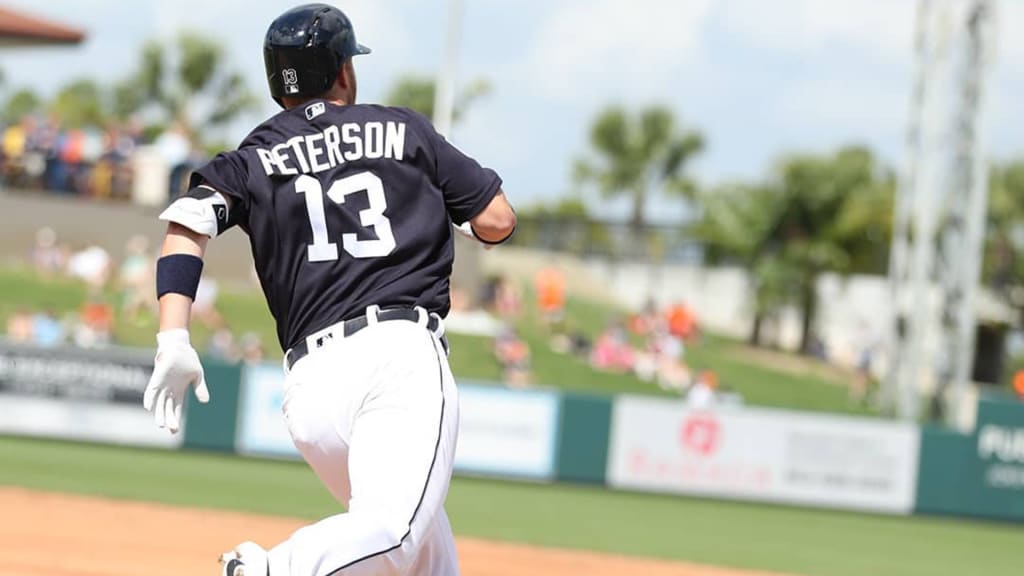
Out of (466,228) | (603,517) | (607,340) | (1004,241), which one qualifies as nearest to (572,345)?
(607,340)

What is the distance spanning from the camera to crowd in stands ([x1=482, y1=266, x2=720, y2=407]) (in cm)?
2450

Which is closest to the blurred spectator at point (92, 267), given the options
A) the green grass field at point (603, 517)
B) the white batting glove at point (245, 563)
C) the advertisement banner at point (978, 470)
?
the green grass field at point (603, 517)

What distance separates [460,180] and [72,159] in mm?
24398

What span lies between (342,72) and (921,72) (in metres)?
17.6

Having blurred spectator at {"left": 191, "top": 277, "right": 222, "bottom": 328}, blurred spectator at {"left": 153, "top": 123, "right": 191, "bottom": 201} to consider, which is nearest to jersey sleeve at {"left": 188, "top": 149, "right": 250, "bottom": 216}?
blurred spectator at {"left": 191, "top": 277, "right": 222, "bottom": 328}

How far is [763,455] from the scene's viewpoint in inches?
680

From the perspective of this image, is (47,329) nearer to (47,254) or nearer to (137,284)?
(137,284)

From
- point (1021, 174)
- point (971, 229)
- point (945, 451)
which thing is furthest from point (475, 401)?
point (1021, 174)

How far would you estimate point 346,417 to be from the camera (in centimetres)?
388

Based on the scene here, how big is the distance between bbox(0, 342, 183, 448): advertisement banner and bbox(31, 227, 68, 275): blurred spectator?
30.6 ft

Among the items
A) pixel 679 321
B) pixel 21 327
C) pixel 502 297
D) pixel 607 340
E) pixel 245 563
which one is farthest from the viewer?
pixel 502 297

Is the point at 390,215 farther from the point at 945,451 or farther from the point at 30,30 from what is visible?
the point at 30,30

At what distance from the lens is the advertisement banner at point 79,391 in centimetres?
1695

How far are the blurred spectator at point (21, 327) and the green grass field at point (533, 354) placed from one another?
105 centimetres
